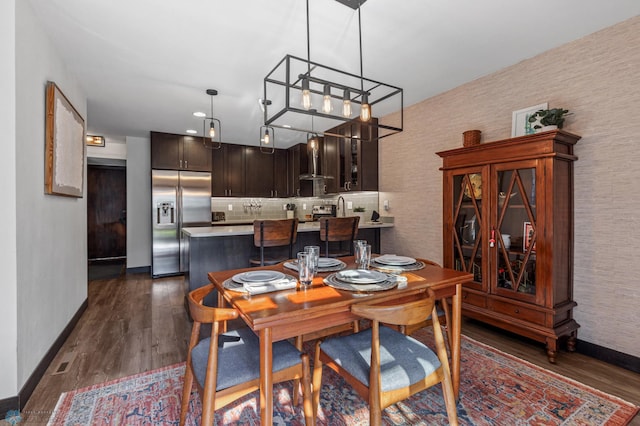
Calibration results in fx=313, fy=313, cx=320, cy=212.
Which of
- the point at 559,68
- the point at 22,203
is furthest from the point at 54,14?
the point at 559,68

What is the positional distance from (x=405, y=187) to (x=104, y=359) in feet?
11.4

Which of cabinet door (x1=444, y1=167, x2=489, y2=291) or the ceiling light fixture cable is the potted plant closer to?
cabinet door (x1=444, y1=167, x2=489, y2=291)

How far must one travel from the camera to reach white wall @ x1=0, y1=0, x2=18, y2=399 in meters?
1.69

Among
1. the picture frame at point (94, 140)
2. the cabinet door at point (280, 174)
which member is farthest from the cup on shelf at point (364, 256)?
the picture frame at point (94, 140)

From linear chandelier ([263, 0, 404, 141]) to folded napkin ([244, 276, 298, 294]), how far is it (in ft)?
3.00

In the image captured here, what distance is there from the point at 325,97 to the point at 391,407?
185cm

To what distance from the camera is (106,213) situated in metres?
6.73

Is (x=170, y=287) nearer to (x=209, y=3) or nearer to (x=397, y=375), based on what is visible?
(x=209, y=3)

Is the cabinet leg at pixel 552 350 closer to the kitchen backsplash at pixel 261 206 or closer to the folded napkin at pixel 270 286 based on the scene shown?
the folded napkin at pixel 270 286

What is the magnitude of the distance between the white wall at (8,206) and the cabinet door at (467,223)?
3194mm

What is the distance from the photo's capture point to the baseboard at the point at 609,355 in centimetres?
217

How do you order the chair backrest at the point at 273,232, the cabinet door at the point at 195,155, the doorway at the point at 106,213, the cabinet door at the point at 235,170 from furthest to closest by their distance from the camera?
the doorway at the point at 106,213
the cabinet door at the point at 235,170
the cabinet door at the point at 195,155
the chair backrest at the point at 273,232

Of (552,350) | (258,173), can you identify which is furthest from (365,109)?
(258,173)

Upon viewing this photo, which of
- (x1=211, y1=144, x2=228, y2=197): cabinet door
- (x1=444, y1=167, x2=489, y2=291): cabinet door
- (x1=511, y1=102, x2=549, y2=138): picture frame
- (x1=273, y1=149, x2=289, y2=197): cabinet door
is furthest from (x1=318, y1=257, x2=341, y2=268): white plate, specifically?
(x1=273, y1=149, x2=289, y2=197): cabinet door
